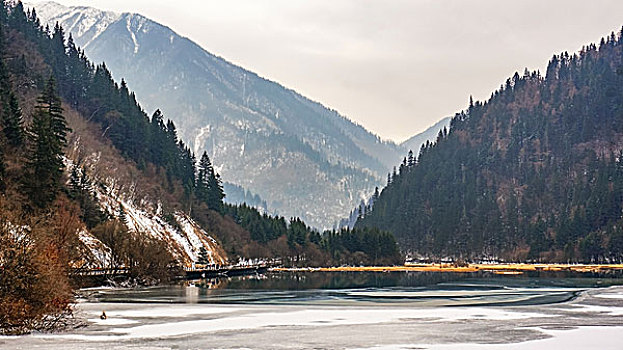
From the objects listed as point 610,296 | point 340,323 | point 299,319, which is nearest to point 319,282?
point 610,296

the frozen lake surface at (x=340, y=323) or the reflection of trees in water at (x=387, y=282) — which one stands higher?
the reflection of trees in water at (x=387, y=282)

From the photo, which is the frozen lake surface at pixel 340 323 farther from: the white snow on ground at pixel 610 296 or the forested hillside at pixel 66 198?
the forested hillside at pixel 66 198

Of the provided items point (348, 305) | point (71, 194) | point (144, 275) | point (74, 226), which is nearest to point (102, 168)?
point (71, 194)

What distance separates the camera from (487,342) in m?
45.8

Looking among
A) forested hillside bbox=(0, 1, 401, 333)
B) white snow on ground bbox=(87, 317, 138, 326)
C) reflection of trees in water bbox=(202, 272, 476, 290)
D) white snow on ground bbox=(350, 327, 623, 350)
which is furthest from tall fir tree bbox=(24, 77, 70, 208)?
white snow on ground bbox=(350, 327, 623, 350)

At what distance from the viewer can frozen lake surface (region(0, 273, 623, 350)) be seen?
148ft

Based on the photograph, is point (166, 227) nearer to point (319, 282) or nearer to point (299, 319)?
point (319, 282)

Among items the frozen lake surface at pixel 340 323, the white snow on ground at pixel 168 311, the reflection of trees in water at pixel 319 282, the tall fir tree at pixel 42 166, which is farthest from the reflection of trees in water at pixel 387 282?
the white snow on ground at pixel 168 311

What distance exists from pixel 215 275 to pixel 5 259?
104055 mm

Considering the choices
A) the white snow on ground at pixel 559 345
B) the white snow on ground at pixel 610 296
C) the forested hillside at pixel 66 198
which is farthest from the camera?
the white snow on ground at pixel 610 296

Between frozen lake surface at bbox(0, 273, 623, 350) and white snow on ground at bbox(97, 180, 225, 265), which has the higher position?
white snow on ground at bbox(97, 180, 225, 265)

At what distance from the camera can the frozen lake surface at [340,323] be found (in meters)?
45.0

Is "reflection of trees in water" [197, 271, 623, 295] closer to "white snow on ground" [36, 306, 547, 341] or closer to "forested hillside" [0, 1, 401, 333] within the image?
"forested hillside" [0, 1, 401, 333]

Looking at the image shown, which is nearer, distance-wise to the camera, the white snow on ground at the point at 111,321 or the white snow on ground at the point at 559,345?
the white snow on ground at the point at 559,345
